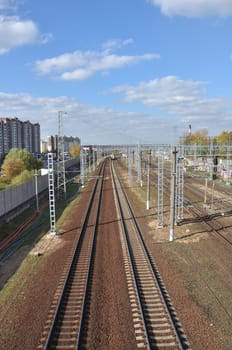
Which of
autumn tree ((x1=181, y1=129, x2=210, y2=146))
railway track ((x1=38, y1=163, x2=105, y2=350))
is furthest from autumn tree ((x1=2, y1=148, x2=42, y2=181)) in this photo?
railway track ((x1=38, y1=163, x2=105, y2=350))

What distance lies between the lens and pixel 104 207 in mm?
25781

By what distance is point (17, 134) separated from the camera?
124 m

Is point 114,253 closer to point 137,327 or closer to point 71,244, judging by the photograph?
point 71,244

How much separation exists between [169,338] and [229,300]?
2.99m

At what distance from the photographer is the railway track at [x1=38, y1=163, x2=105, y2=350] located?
768 cm

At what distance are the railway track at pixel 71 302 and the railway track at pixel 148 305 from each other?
163 cm

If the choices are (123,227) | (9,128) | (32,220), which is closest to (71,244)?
(123,227)

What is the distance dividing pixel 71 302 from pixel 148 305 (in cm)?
254

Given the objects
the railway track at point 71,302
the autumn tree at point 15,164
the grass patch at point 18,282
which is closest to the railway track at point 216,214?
the railway track at point 71,302

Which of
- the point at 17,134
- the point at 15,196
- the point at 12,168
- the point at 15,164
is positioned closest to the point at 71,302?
the point at 15,196

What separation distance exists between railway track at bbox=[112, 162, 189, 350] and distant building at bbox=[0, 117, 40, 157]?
96079mm

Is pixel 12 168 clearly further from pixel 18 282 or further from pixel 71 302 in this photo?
pixel 71 302

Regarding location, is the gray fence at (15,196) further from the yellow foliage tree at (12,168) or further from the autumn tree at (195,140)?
the autumn tree at (195,140)

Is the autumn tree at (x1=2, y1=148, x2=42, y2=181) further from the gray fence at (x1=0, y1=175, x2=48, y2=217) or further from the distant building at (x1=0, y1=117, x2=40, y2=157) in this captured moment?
the distant building at (x1=0, y1=117, x2=40, y2=157)
